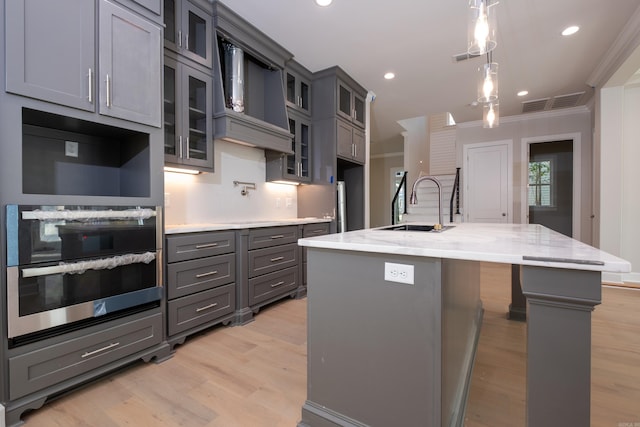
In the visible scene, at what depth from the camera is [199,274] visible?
7.54 ft

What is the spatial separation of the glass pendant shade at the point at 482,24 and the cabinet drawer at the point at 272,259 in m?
2.39

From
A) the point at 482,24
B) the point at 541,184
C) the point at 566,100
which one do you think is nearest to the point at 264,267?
the point at 482,24

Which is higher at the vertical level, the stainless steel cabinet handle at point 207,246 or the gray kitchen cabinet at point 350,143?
the gray kitchen cabinet at point 350,143

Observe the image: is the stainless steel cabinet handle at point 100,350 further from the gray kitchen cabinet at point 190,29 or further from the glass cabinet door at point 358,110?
the glass cabinet door at point 358,110

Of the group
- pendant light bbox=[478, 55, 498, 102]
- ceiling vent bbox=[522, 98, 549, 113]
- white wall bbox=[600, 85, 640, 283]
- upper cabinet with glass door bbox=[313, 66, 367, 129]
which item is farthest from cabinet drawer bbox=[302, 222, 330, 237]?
ceiling vent bbox=[522, 98, 549, 113]

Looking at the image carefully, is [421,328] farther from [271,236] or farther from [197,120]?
[197,120]

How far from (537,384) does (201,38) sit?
128 inches

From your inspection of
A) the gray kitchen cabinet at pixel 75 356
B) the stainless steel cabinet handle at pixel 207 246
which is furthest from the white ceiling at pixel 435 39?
the gray kitchen cabinet at pixel 75 356

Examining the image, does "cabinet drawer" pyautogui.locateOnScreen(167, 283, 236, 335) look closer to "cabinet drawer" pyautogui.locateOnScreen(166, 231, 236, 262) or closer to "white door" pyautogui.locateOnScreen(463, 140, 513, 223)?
"cabinet drawer" pyautogui.locateOnScreen(166, 231, 236, 262)

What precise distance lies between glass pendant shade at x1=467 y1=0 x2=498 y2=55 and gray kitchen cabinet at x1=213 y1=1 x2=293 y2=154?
1.98 meters

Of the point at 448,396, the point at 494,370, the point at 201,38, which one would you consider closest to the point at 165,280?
Result: the point at 448,396

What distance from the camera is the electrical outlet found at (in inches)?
45.8

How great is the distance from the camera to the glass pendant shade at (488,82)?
7.89ft

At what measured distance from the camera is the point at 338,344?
1.33 m
